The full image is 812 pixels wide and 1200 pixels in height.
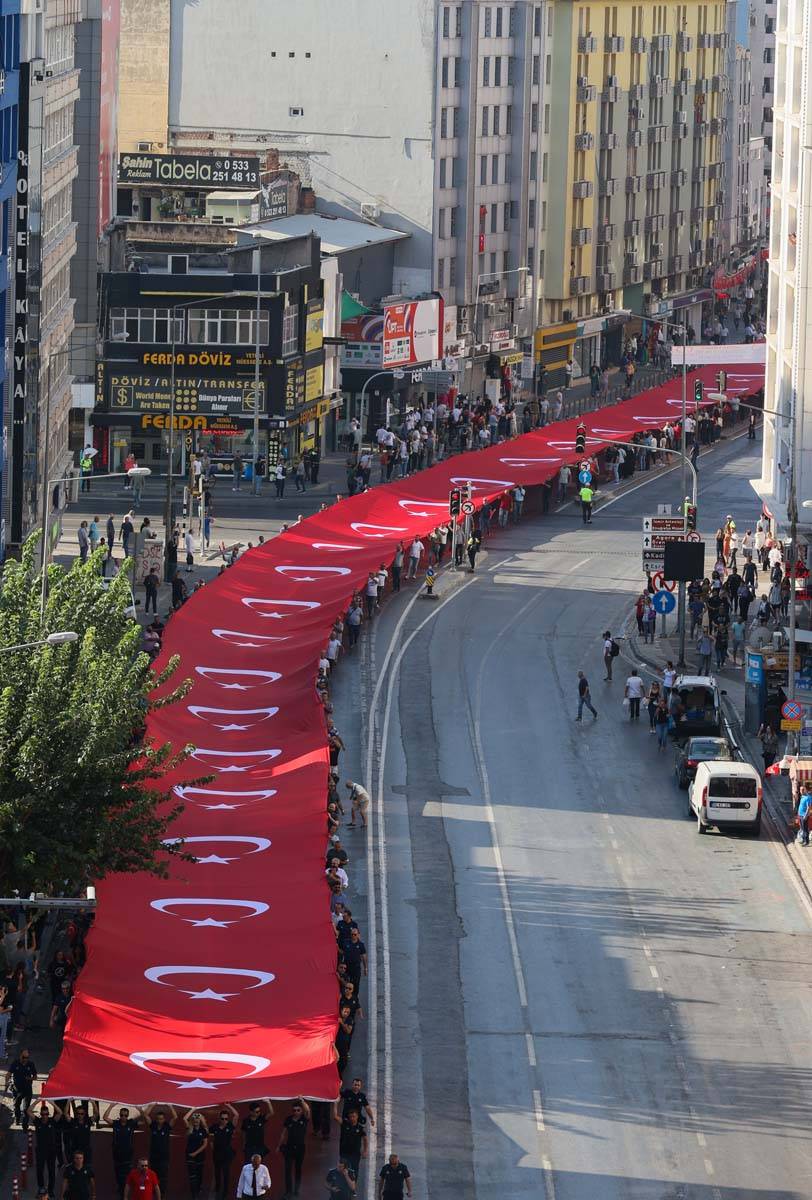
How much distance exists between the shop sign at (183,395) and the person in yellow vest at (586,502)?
48.4 ft

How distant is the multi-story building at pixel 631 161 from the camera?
15925 centimetres

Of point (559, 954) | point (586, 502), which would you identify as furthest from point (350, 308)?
point (559, 954)

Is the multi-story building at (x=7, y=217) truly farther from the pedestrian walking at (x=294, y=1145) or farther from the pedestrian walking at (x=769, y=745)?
the pedestrian walking at (x=294, y=1145)

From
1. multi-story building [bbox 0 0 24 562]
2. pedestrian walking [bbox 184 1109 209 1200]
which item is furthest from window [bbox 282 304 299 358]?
pedestrian walking [bbox 184 1109 209 1200]

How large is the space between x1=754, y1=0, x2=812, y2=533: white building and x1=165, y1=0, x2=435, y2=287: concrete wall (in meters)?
44.9

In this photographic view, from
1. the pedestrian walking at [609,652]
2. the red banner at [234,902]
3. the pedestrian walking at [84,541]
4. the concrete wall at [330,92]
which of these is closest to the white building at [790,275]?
the pedestrian walking at [609,652]

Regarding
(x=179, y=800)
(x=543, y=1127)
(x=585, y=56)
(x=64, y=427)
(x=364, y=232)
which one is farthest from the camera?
(x=585, y=56)

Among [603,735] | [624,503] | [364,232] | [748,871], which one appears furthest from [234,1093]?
[364,232]

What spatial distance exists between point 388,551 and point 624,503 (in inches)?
1038

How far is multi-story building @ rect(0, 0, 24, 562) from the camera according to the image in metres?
81.6

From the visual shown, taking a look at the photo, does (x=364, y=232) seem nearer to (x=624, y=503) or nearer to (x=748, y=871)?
(x=624, y=503)

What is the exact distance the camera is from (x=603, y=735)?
7262 centimetres

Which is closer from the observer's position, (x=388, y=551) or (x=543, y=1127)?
(x=543, y=1127)

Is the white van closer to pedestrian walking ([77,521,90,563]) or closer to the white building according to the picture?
the white building
